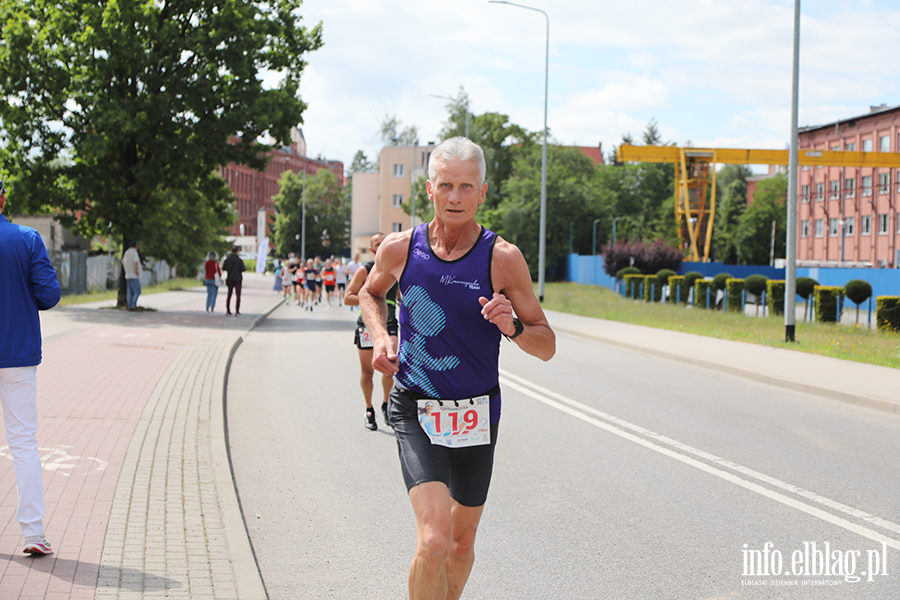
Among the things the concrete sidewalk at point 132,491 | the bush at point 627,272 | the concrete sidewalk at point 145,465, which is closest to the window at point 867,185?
the bush at point 627,272

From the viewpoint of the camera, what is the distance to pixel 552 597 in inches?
169

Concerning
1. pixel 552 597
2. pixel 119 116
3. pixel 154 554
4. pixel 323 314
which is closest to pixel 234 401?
pixel 154 554

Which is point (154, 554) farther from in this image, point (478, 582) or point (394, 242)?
point (394, 242)

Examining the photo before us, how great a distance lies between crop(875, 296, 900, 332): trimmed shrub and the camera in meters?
22.1

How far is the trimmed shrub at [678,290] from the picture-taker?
35594 millimetres

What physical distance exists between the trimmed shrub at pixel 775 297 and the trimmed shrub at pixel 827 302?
241 cm

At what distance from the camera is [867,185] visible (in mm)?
65438

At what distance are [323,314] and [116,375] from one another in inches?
679

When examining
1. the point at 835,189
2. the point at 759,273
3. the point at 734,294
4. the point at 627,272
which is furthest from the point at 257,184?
the point at 734,294

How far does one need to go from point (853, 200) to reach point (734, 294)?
41.1m

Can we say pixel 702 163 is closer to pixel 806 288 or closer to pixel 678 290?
pixel 678 290

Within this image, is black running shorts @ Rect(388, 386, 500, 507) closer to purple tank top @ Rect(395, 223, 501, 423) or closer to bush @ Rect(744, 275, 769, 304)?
purple tank top @ Rect(395, 223, 501, 423)

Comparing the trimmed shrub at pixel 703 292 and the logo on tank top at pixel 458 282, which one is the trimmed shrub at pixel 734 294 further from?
the logo on tank top at pixel 458 282

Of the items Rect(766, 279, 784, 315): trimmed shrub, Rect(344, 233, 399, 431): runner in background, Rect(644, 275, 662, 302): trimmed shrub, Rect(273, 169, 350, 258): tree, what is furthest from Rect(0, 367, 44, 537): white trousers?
Rect(273, 169, 350, 258): tree
